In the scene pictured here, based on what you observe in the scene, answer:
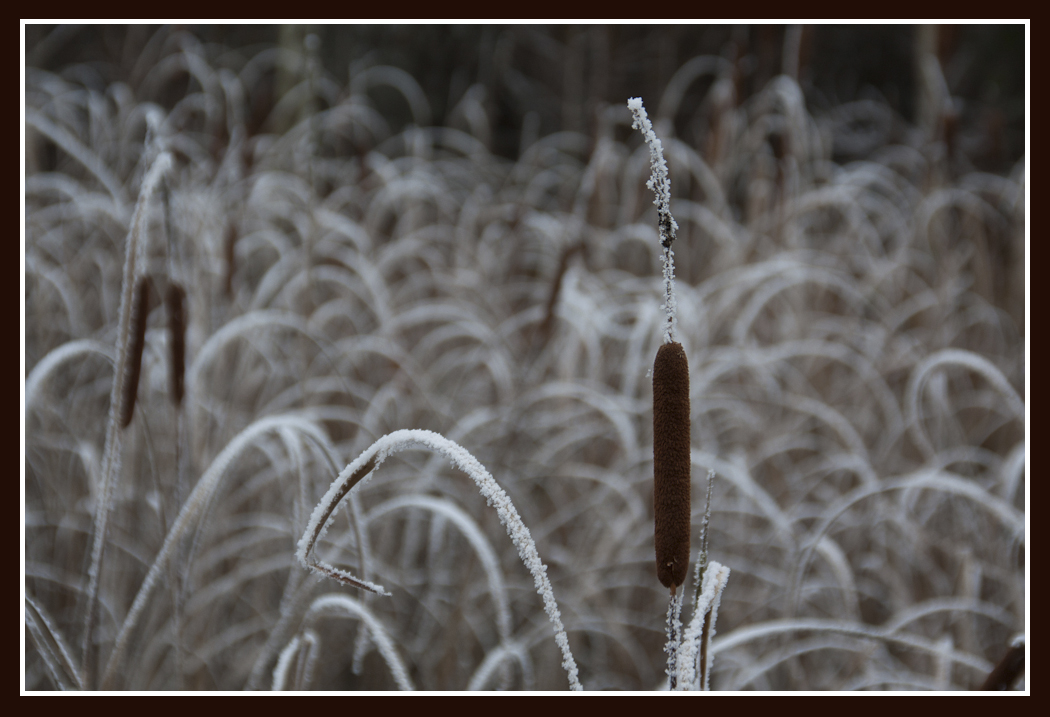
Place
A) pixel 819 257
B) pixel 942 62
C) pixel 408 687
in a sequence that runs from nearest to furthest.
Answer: pixel 408 687 → pixel 942 62 → pixel 819 257

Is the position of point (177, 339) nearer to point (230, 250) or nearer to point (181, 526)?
point (181, 526)

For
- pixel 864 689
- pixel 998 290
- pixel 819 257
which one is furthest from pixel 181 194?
pixel 998 290

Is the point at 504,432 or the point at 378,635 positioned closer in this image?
the point at 378,635

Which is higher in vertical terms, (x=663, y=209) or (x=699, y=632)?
(x=663, y=209)

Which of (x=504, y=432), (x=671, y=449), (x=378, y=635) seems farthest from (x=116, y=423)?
(x=504, y=432)

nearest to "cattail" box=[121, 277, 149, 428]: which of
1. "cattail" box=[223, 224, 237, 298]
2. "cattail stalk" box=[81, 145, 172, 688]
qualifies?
"cattail stalk" box=[81, 145, 172, 688]

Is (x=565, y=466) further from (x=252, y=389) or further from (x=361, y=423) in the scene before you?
(x=252, y=389)

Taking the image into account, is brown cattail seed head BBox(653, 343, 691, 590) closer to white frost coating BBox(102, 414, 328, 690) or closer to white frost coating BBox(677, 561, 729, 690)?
white frost coating BBox(677, 561, 729, 690)
